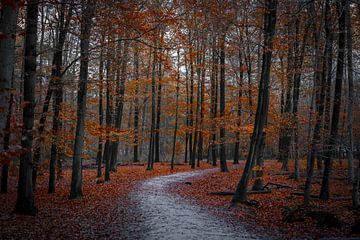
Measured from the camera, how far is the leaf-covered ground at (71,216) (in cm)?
862

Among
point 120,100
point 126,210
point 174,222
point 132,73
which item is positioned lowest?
point 126,210

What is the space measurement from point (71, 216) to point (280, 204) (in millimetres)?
8222

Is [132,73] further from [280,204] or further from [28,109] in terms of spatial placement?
[280,204]

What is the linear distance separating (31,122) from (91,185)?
8.62m

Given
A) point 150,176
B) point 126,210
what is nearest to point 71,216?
point 126,210

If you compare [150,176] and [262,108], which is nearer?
[262,108]

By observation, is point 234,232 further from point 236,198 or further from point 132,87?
point 132,87

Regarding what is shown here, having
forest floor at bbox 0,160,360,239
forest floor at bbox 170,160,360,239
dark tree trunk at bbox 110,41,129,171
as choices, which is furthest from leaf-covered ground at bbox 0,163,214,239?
dark tree trunk at bbox 110,41,129,171

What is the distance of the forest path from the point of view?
8117 mm

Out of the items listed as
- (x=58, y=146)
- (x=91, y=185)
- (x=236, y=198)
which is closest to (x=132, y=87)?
(x=91, y=185)

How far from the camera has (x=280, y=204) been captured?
13336 millimetres

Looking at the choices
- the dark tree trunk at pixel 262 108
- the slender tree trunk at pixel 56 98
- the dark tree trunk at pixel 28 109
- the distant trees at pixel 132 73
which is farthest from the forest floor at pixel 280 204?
the dark tree trunk at pixel 28 109

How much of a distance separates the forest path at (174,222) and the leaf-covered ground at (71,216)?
1.60 ft

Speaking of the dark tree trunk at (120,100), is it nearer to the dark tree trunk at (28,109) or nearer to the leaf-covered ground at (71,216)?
the leaf-covered ground at (71,216)
